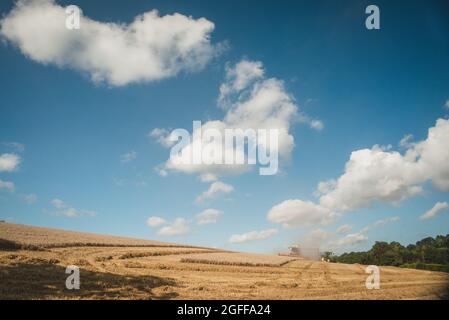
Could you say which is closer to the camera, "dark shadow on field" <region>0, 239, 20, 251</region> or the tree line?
"dark shadow on field" <region>0, 239, 20, 251</region>

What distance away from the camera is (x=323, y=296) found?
893 inches

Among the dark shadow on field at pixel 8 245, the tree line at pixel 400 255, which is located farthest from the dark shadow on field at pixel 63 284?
the tree line at pixel 400 255

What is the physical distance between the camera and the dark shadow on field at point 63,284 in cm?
1880

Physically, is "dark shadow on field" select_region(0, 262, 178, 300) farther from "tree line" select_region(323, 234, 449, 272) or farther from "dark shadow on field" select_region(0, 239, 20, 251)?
"tree line" select_region(323, 234, 449, 272)

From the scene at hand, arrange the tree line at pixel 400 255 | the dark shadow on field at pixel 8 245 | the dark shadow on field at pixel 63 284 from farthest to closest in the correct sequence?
1. the tree line at pixel 400 255
2. the dark shadow on field at pixel 8 245
3. the dark shadow on field at pixel 63 284

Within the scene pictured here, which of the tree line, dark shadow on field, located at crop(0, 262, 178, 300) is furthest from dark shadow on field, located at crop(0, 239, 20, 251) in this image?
the tree line

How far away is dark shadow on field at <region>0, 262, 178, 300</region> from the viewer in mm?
18797

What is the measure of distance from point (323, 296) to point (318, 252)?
153 m

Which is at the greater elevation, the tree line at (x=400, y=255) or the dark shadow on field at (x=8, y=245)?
the dark shadow on field at (x=8, y=245)

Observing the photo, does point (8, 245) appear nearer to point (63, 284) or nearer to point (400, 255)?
point (63, 284)

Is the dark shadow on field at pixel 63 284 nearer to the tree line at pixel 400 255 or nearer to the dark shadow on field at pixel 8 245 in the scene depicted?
the dark shadow on field at pixel 8 245

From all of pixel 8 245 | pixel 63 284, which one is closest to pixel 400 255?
pixel 8 245

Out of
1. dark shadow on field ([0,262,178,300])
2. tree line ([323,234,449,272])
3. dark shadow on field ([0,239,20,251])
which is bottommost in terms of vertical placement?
tree line ([323,234,449,272])
